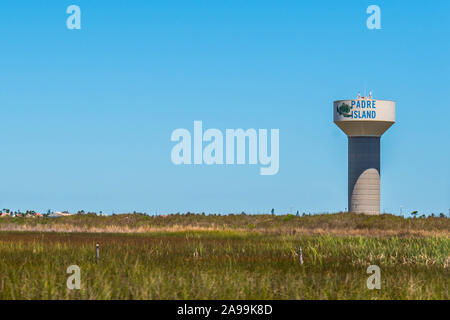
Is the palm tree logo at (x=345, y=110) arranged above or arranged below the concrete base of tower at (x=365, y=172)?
above

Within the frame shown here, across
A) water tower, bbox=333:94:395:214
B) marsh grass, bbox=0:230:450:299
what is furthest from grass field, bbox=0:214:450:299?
water tower, bbox=333:94:395:214

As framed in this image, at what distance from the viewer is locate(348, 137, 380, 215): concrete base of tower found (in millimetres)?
98438

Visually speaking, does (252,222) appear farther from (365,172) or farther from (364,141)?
(364,141)

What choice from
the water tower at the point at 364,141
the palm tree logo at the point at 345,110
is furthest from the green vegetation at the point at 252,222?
the palm tree logo at the point at 345,110

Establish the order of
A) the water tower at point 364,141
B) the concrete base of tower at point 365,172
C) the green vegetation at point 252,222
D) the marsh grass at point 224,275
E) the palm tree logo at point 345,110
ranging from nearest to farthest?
the marsh grass at point 224,275 < the green vegetation at point 252,222 < the palm tree logo at point 345,110 < the water tower at point 364,141 < the concrete base of tower at point 365,172

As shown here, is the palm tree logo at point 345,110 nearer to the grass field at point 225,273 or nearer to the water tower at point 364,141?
the water tower at point 364,141

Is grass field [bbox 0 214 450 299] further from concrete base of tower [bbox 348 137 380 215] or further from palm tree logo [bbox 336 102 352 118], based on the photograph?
concrete base of tower [bbox 348 137 380 215]

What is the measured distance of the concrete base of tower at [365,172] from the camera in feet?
323

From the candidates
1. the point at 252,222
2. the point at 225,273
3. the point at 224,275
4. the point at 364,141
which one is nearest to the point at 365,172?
the point at 364,141

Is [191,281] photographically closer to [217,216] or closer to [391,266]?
[391,266]

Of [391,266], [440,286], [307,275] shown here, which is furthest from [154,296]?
[391,266]

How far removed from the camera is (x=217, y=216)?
315 feet

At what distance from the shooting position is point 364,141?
322 ft
